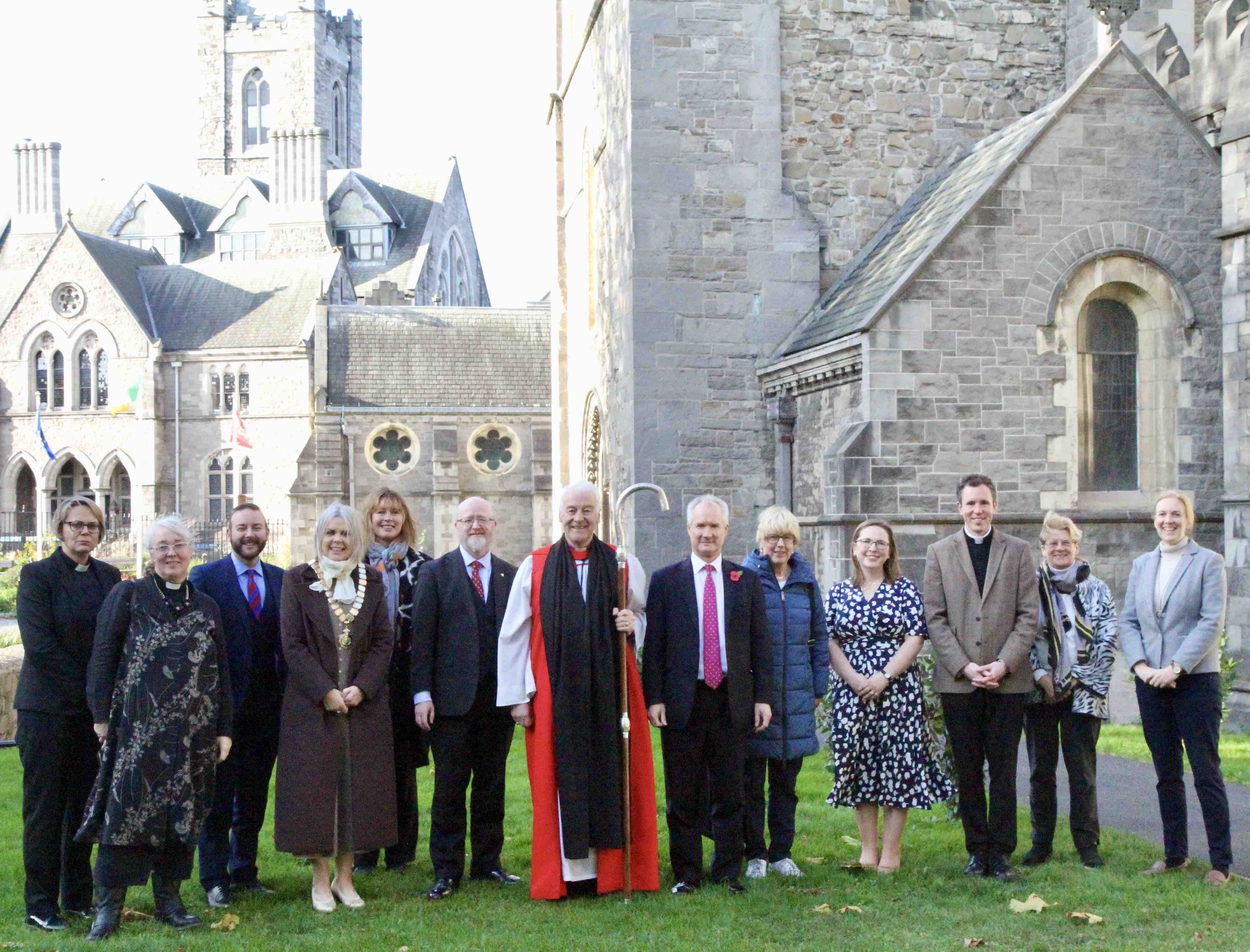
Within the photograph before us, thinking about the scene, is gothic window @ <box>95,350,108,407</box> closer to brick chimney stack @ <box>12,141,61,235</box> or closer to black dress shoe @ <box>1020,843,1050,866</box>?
brick chimney stack @ <box>12,141,61,235</box>

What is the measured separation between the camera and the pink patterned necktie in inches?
279

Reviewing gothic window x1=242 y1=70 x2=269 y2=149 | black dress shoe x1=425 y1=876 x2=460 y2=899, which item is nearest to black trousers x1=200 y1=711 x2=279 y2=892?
black dress shoe x1=425 y1=876 x2=460 y2=899

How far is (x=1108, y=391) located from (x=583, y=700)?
30.6 ft

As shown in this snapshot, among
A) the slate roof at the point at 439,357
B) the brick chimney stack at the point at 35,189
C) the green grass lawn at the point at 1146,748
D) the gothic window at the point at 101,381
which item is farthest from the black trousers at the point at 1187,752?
the brick chimney stack at the point at 35,189

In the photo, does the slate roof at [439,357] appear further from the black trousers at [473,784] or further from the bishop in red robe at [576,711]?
the bishop in red robe at [576,711]

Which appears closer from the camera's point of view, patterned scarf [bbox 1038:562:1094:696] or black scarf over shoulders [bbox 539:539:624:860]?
black scarf over shoulders [bbox 539:539:624:860]

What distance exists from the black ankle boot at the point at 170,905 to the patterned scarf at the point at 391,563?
5.59 feet

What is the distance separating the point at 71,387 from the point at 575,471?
3936cm

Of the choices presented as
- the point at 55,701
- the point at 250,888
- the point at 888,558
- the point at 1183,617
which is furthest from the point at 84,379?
the point at 1183,617

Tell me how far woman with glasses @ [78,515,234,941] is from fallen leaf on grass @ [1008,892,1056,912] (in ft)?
12.4

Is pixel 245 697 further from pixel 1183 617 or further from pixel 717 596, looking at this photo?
pixel 1183 617

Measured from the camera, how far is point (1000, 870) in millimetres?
7172

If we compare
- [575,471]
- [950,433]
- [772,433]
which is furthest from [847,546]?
[575,471]

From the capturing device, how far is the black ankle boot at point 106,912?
249 inches
